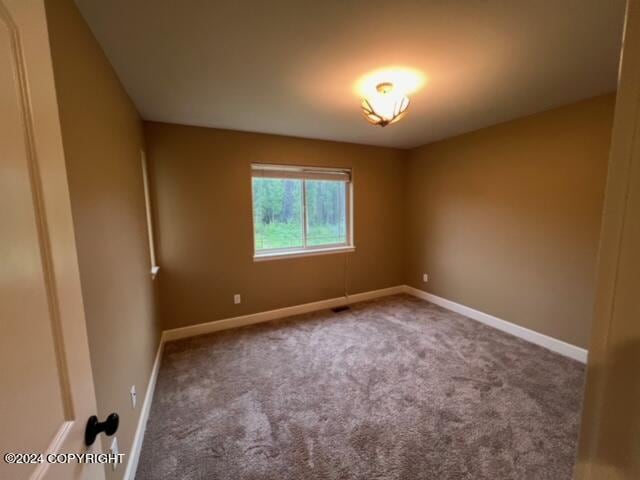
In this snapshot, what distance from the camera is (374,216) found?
417 cm

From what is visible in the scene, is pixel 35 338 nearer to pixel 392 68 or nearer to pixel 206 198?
pixel 392 68

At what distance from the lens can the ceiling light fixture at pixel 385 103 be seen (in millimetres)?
2051

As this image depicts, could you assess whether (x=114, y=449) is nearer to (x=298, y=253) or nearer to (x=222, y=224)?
(x=222, y=224)

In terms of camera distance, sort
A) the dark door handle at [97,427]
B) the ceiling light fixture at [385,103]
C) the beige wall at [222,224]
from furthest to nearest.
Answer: the beige wall at [222,224] < the ceiling light fixture at [385,103] < the dark door handle at [97,427]

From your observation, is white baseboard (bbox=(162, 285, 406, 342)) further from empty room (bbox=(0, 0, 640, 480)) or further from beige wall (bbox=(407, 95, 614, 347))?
beige wall (bbox=(407, 95, 614, 347))

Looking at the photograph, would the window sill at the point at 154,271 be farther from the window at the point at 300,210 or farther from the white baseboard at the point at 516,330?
the white baseboard at the point at 516,330

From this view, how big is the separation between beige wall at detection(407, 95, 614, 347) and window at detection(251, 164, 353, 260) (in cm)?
127

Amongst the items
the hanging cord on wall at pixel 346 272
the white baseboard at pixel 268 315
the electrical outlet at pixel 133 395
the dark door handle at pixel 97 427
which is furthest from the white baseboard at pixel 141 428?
the hanging cord on wall at pixel 346 272

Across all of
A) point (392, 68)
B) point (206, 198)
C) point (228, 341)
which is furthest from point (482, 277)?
point (206, 198)

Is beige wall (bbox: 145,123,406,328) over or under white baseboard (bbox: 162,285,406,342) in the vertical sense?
over

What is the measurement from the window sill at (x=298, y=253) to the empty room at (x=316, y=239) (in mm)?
38

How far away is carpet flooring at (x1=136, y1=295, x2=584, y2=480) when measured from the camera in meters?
1.56

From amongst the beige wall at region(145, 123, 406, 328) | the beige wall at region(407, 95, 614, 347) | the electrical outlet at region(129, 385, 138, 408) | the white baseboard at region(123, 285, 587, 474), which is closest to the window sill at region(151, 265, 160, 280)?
the beige wall at region(145, 123, 406, 328)

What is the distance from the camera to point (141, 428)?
1.75 meters
